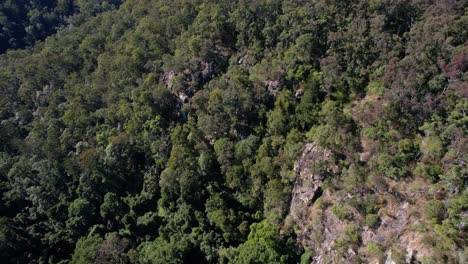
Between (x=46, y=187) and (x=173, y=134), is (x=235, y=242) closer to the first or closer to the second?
(x=173, y=134)

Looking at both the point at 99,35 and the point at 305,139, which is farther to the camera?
the point at 99,35

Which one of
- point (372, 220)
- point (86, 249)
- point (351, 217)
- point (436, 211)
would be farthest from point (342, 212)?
point (86, 249)

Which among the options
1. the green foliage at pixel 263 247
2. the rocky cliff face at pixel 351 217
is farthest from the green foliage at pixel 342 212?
the green foliage at pixel 263 247

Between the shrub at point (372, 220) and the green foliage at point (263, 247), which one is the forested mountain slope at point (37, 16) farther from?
the shrub at point (372, 220)

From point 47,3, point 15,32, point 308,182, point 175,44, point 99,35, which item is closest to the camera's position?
point 308,182

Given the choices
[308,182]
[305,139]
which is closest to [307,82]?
[305,139]

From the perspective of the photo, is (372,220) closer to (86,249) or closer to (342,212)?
(342,212)
